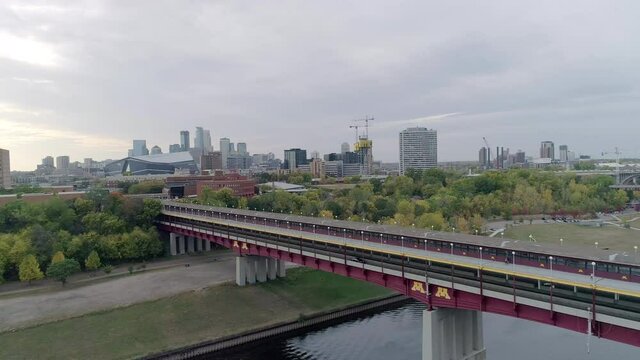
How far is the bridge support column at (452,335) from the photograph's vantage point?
1464 inches

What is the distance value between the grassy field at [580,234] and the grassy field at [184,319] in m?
45.9

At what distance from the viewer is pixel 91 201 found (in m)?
98.5

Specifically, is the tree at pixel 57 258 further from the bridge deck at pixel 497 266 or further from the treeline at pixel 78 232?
the bridge deck at pixel 497 266

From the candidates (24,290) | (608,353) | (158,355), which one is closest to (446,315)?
(608,353)

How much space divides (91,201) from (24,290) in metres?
38.3

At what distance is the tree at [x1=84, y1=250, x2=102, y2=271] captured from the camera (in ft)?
236

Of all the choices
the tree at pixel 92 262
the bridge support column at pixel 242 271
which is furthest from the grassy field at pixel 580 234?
the tree at pixel 92 262

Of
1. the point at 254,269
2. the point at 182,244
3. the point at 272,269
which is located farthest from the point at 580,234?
the point at 182,244

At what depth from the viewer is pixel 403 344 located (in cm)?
4844

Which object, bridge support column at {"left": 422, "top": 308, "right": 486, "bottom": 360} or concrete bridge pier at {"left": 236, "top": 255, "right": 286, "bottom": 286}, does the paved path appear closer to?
concrete bridge pier at {"left": 236, "top": 255, "right": 286, "bottom": 286}

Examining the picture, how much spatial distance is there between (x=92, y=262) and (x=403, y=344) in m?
51.0

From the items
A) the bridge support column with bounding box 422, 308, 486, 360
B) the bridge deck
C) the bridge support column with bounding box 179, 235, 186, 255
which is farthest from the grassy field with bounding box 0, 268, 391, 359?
the bridge support column with bounding box 179, 235, 186, 255

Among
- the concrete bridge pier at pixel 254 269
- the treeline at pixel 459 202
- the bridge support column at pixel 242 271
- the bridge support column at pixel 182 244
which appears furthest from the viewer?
the treeline at pixel 459 202

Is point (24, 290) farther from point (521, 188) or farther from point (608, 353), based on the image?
point (521, 188)
